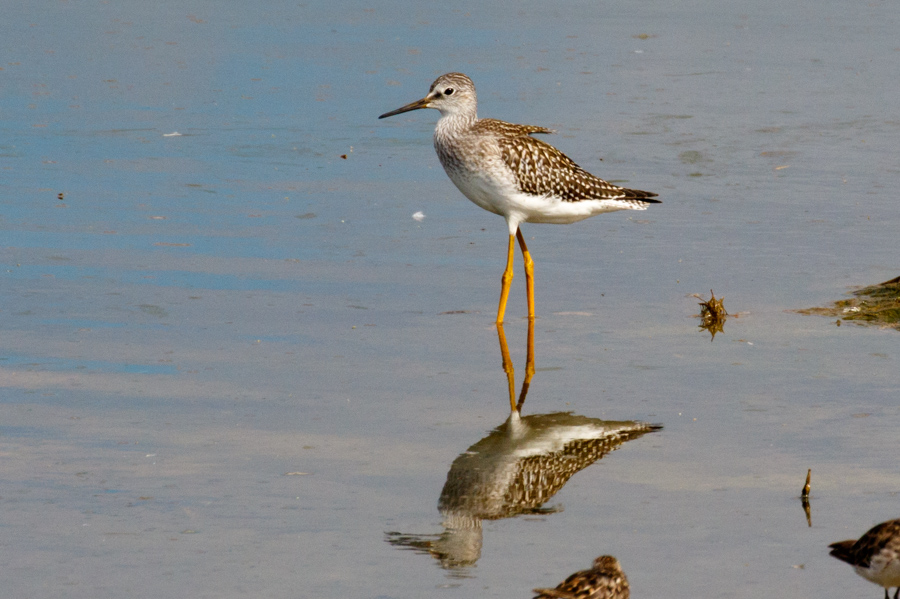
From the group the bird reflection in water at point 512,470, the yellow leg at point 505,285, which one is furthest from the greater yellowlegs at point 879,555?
the yellow leg at point 505,285

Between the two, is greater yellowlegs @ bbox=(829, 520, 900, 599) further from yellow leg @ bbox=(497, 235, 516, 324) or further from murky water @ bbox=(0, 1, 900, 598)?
yellow leg @ bbox=(497, 235, 516, 324)

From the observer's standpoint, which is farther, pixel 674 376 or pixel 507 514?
pixel 674 376

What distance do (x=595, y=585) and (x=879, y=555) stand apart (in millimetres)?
995

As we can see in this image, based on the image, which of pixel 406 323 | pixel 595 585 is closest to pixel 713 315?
pixel 406 323

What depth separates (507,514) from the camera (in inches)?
224

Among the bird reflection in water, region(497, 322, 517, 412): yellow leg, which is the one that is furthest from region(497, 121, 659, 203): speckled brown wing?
the bird reflection in water

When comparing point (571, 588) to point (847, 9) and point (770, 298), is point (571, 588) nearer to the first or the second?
point (770, 298)

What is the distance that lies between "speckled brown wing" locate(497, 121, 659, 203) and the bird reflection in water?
227 centimetres

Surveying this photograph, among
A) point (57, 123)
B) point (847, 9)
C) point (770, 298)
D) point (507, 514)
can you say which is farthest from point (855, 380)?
point (847, 9)

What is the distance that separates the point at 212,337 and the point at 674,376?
280cm

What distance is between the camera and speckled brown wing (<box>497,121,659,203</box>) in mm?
9180

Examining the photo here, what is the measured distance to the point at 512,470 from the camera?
6.18 metres

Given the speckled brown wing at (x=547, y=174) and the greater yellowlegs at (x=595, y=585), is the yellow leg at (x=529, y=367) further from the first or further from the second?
the greater yellowlegs at (x=595, y=585)

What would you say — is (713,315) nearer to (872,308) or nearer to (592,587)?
(872,308)
